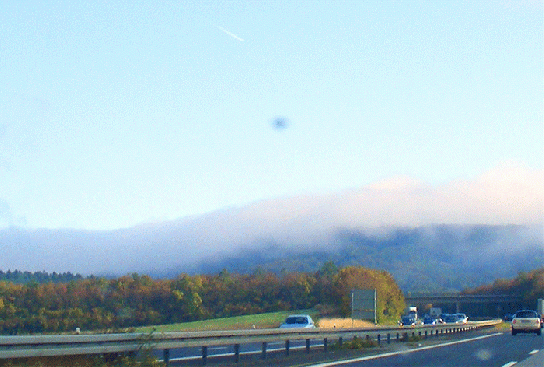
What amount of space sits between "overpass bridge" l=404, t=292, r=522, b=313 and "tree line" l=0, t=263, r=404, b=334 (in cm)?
2177

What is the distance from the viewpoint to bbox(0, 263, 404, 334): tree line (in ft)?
124

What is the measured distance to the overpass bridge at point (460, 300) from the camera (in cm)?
16400

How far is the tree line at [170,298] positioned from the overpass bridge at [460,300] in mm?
21773

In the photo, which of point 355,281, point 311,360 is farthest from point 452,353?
point 355,281

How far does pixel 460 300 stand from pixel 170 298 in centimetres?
11306

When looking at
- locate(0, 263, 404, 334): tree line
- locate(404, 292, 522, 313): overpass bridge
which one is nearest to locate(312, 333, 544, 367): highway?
locate(0, 263, 404, 334): tree line

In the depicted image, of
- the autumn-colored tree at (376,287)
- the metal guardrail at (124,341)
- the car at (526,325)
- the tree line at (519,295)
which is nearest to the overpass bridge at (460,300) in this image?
the tree line at (519,295)

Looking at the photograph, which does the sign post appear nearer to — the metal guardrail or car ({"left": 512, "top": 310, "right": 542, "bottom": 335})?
the metal guardrail

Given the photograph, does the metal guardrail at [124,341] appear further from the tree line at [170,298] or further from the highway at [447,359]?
the tree line at [170,298]

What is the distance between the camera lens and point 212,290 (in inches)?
3804

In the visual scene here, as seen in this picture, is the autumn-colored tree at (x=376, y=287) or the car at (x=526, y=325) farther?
the autumn-colored tree at (x=376, y=287)

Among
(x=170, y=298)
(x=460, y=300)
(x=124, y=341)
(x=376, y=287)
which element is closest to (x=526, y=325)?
(x=124, y=341)

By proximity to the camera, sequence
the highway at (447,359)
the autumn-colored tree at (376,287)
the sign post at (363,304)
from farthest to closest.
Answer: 1. the autumn-colored tree at (376,287)
2. the sign post at (363,304)
3. the highway at (447,359)

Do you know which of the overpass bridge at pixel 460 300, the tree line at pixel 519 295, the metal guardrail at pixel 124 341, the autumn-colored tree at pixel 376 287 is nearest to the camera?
the metal guardrail at pixel 124 341
